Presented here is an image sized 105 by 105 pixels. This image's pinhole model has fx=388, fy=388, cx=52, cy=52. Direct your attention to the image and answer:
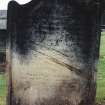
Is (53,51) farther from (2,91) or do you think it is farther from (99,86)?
(99,86)

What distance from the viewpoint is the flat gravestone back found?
5898 mm

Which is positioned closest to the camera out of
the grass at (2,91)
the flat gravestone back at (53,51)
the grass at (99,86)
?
the flat gravestone back at (53,51)

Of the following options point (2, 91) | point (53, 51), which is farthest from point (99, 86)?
point (53, 51)

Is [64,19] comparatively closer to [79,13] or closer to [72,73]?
[79,13]

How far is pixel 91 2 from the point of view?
596cm

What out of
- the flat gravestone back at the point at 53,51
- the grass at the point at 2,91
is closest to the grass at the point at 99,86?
the grass at the point at 2,91

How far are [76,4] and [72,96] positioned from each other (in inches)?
57.2

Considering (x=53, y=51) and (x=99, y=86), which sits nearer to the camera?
(x=53, y=51)

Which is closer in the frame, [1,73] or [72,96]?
[72,96]

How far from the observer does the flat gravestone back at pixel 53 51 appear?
19.4 ft

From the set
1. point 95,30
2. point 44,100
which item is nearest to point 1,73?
point 44,100

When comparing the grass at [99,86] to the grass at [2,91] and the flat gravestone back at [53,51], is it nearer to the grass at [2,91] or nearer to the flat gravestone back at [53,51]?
the grass at [2,91]

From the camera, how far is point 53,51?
6.01 metres

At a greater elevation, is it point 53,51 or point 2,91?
point 53,51
